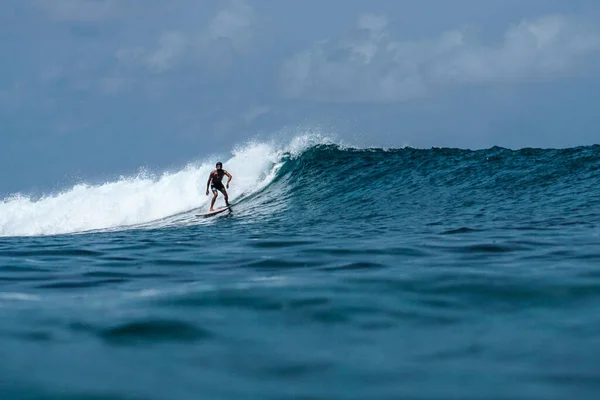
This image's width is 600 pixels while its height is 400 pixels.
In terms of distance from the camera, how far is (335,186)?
18688 mm

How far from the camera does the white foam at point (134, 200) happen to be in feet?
69.8

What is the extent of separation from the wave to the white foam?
0.12ft

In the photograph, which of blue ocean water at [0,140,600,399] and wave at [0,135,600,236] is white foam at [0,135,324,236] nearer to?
wave at [0,135,600,236]

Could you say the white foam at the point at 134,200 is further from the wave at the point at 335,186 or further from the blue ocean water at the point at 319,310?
the blue ocean water at the point at 319,310

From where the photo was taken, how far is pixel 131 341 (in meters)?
4.43

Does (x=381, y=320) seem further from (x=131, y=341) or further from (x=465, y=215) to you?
(x=465, y=215)

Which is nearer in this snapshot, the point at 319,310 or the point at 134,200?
the point at 319,310

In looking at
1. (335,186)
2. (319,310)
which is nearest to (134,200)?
(335,186)

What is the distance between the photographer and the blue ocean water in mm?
3564

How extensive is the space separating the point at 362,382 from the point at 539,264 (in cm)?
383

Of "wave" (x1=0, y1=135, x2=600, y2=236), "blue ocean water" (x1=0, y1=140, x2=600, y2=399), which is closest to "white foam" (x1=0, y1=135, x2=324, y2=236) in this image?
"wave" (x1=0, y1=135, x2=600, y2=236)

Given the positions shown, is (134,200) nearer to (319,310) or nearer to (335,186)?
(335,186)

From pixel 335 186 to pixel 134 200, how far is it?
7.57m

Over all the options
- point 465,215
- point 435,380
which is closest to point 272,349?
point 435,380
